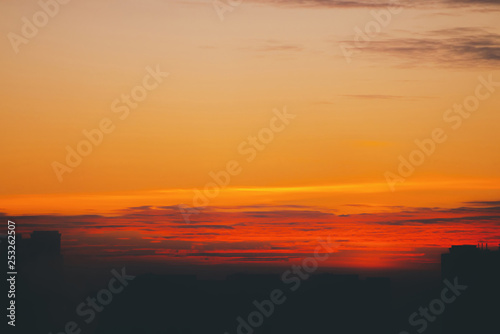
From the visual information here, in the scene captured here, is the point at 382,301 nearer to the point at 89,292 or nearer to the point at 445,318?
the point at 445,318

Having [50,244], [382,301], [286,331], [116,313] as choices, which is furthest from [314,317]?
[50,244]

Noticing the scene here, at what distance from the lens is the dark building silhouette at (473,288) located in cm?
8015

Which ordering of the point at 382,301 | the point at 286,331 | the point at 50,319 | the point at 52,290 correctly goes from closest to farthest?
the point at 382,301
the point at 286,331
the point at 50,319
the point at 52,290

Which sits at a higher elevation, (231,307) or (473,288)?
(473,288)

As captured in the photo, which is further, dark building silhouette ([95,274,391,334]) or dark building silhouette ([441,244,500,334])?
dark building silhouette ([95,274,391,334])

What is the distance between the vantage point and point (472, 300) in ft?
270

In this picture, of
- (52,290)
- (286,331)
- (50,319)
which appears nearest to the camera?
(286,331)

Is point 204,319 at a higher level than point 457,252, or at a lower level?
lower

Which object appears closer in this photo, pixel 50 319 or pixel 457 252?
pixel 457 252

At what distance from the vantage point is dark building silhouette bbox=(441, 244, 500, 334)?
80150mm

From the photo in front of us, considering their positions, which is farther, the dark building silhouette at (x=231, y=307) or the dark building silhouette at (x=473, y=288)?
the dark building silhouette at (x=231, y=307)

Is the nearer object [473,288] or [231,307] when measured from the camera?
[473,288]

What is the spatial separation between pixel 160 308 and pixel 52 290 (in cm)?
2393

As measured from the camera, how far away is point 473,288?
83438 mm
